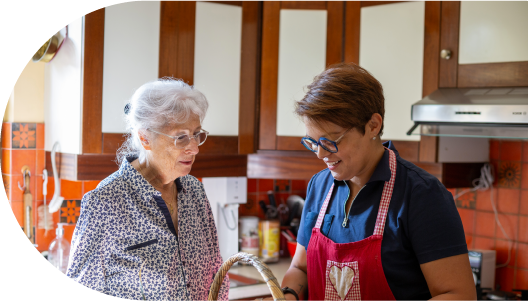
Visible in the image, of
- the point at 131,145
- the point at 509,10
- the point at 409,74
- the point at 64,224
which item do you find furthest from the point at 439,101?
the point at 64,224

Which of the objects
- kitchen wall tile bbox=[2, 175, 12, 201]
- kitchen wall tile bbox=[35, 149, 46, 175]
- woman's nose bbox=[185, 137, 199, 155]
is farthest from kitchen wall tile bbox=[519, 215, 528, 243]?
kitchen wall tile bbox=[2, 175, 12, 201]

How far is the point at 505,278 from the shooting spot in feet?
7.29

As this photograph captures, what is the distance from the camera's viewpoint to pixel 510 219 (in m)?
2.20

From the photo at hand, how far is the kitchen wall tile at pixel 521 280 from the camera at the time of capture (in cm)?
214

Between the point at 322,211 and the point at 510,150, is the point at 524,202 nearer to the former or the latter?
the point at 510,150

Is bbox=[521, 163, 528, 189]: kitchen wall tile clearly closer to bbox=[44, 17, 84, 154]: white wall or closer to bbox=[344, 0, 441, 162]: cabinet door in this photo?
bbox=[344, 0, 441, 162]: cabinet door

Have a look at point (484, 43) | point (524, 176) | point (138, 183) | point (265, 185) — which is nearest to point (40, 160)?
point (138, 183)

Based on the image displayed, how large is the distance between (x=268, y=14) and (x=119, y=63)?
73cm

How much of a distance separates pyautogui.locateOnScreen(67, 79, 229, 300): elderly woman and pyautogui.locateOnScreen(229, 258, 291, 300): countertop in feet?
2.08

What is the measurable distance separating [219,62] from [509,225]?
1.51 metres

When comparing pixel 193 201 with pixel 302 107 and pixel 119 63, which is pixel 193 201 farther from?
pixel 119 63

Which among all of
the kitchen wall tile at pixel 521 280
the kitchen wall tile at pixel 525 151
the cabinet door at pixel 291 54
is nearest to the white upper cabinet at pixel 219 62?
the cabinet door at pixel 291 54

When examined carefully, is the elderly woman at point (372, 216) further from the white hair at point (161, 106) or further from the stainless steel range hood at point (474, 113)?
the stainless steel range hood at point (474, 113)

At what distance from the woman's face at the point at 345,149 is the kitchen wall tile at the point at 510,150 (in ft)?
4.46
